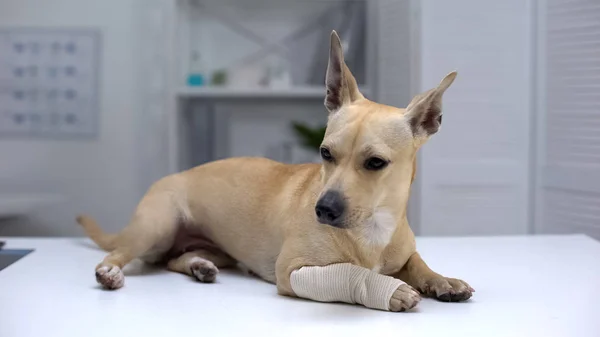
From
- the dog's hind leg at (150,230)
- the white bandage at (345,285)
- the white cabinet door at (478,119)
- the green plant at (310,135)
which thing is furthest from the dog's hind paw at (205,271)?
the green plant at (310,135)

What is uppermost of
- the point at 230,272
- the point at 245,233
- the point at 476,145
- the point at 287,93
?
the point at 287,93

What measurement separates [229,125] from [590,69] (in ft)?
6.69

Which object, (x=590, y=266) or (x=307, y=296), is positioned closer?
(x=307, y=296)

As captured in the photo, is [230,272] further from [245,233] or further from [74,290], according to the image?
[74,290]

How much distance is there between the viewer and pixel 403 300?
134 centimetres

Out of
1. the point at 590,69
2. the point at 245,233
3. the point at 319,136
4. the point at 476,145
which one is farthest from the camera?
the point at 319,136

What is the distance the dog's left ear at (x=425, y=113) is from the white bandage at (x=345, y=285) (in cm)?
31

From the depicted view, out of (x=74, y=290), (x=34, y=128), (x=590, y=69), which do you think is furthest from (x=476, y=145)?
(x=34, y=128)

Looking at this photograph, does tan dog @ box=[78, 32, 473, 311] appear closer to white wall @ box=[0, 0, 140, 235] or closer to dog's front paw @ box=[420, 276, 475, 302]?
dog's front paw @ box=[420, 276, 475, 302]

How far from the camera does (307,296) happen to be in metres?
1.44

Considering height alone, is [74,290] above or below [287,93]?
below

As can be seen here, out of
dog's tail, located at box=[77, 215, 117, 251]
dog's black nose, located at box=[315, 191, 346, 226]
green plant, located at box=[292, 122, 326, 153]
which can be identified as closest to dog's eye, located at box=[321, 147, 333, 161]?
dog's black nose, located at box=[315, 191, 346, 226]

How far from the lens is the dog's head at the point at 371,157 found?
132 centimetres

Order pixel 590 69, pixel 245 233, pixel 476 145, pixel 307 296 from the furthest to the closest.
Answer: pixel 476 145
pixel 590 69
pixel 245 233
pixel 307 296
